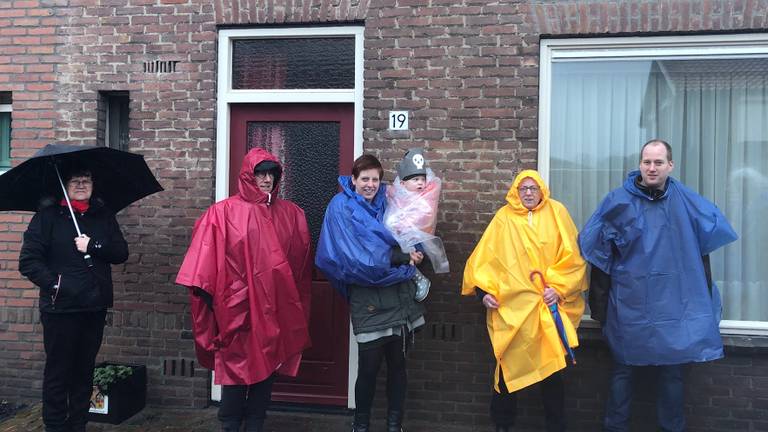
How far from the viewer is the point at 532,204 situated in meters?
3.74

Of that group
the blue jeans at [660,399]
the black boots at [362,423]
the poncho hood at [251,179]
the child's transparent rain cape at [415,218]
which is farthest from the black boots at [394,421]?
the poncho hood at [251,179]

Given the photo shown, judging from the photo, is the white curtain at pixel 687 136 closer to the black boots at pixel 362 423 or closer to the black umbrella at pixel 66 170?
the black boots at pixel 362 423

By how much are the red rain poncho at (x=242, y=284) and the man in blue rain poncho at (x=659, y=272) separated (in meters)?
2.02

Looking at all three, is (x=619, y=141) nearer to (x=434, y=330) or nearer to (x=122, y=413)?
(x=434, y=330)

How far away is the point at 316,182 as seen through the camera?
15.7 feet

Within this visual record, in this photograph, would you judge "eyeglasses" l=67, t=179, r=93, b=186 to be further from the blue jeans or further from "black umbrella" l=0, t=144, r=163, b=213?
the blue jeans

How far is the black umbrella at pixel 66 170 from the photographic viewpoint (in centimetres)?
368

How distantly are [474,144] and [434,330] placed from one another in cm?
147

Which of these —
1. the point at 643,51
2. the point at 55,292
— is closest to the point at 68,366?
the point at 55,292

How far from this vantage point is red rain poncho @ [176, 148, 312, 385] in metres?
3.68

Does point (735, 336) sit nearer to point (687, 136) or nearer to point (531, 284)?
point (687, 136)

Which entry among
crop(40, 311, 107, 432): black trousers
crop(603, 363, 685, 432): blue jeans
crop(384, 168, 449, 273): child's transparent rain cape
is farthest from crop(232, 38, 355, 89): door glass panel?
Answer: crop(603, 363, 685, 432): blue jeans

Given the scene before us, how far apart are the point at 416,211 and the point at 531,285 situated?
0.87 metres

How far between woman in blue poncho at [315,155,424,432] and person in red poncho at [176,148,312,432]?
13.9 inches
